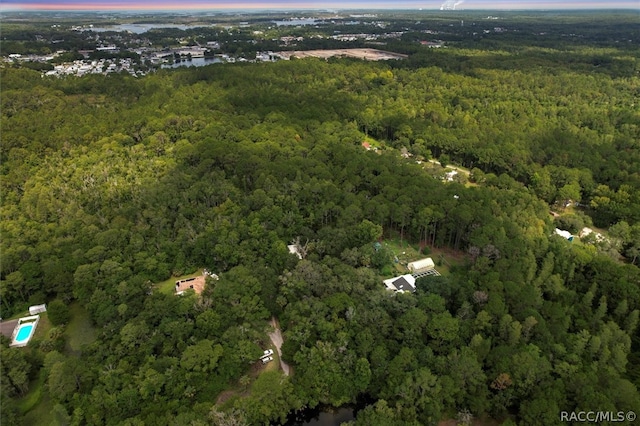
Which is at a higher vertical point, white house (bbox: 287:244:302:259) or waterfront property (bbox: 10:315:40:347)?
white house (bbox: 287:244:302:259)

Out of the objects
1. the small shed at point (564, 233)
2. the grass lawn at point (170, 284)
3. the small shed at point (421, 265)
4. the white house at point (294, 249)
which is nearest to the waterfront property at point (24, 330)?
Result: the grass lawn at point (170, 284)

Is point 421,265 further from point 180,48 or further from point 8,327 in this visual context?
point 180,48

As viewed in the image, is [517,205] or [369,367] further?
[517,205]

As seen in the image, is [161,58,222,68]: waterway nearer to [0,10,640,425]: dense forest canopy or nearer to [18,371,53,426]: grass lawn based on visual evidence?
[0,10,640,425]: dense forest canopy

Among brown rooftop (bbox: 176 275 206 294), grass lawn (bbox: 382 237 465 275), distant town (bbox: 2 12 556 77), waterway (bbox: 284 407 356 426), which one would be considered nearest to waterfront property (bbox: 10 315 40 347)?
brown rooftop (bbox: 176 275 206 294)

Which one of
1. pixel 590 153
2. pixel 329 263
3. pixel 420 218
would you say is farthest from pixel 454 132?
pixel 329 263

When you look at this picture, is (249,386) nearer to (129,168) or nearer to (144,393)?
(144,393)
